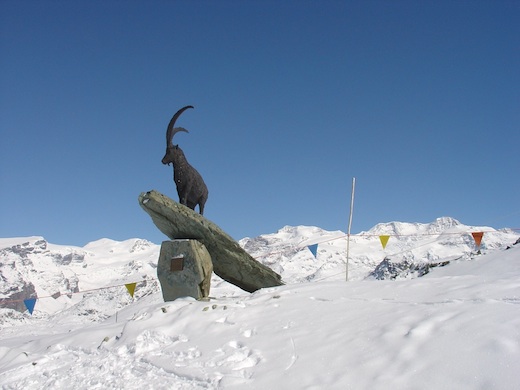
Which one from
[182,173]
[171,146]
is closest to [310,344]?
[182,173]

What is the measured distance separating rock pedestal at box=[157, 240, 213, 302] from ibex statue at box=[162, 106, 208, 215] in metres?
2.12

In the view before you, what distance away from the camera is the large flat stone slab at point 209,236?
38.8 ft

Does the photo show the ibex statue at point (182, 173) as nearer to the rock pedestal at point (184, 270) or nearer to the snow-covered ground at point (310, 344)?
the rock pedestal at point (184, 270)

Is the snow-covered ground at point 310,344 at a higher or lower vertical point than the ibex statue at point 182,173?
lower

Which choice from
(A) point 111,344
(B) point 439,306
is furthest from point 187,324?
(B) point 439,306

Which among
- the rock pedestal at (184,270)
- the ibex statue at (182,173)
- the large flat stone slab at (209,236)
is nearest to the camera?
the rock pedestal at (184,270)

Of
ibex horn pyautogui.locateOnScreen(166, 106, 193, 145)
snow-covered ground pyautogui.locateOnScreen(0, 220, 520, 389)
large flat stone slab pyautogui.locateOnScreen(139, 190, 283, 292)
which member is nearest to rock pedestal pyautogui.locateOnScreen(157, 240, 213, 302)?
large flat stone slab pyautogui.locateOnScreen(139, 190, 283, 292)

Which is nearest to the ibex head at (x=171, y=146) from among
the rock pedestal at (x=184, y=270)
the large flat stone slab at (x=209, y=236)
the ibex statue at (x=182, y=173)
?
the ibex statue at (x=182, y=173)

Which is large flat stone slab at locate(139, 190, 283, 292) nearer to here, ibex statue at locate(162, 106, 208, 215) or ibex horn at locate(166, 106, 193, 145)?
ibex statue at locate(162, 106, 208, 215)

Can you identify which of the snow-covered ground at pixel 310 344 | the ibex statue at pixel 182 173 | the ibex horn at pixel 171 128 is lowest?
the snow-covered ground at pixel 310 344

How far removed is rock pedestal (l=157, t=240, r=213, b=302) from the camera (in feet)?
35.8

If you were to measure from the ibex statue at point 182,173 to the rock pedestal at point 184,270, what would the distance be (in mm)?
2123

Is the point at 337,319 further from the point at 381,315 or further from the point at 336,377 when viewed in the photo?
the point at 336,377

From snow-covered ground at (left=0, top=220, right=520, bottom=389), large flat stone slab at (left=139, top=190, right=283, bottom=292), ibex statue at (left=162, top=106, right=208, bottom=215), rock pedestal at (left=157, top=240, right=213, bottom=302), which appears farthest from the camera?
ibex statue at (left=162, top=106, right=208, bottom=215)
